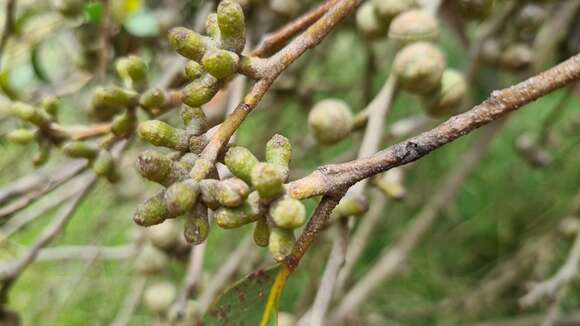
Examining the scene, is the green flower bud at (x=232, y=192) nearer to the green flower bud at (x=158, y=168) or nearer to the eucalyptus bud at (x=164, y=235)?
the green flower bud at (x=158, y=168)

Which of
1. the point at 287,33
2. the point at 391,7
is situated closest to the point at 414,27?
the point at 391,7

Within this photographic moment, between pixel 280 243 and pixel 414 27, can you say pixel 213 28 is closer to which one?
pixel 280 243

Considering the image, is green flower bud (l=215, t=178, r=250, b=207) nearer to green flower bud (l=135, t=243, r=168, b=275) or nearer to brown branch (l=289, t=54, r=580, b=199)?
brown branch (l=289, t=54, r=580, b=199)

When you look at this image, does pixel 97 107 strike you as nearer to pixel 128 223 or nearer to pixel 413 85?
pixel 413 85

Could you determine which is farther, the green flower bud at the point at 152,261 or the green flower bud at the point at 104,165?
the green flower bud at the point at 152,261

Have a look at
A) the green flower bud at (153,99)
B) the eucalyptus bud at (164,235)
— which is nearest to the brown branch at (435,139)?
the green flower bud at (153,99)

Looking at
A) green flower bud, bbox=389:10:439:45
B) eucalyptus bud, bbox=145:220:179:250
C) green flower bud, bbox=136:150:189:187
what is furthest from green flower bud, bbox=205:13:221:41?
eucalyptus bud, bbox=145:220:179:250
